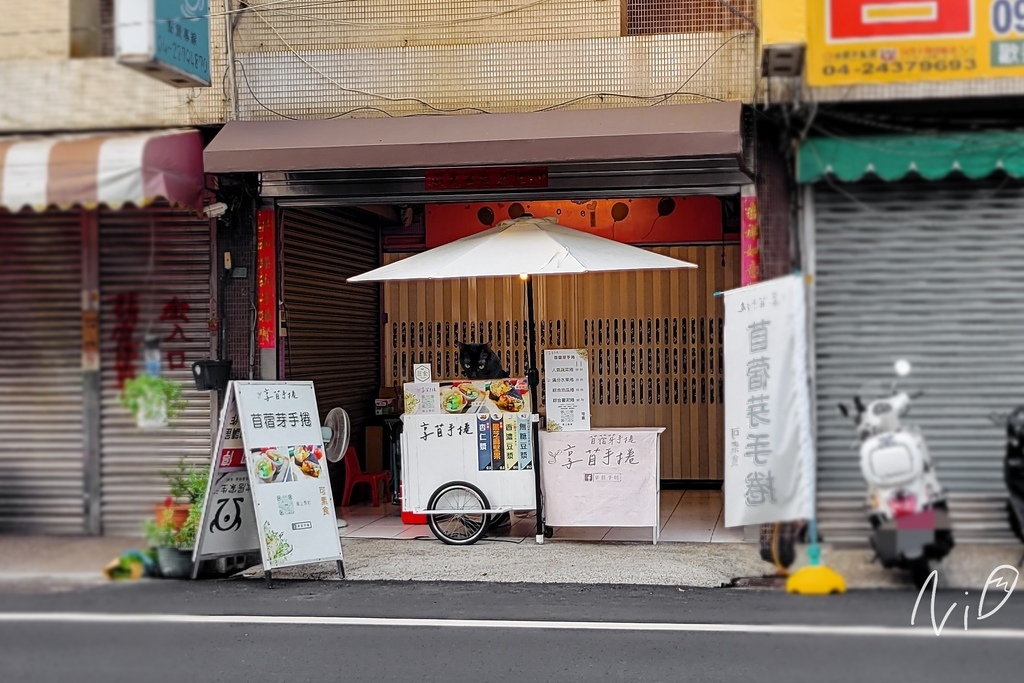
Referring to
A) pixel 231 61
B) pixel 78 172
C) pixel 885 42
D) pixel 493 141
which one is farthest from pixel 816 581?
pixel 231 61

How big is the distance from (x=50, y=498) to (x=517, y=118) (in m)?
5.32

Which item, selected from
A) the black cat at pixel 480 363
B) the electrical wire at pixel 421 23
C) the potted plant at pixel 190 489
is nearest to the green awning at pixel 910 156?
the potted plant at pixel 190 489

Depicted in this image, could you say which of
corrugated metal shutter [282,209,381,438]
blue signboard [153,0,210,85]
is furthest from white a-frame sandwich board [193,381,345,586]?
blue signboard [153,0,210,85]

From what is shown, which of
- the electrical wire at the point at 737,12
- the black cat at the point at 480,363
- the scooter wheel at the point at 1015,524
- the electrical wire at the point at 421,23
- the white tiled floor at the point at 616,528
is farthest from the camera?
the black cat at the point at 480,363

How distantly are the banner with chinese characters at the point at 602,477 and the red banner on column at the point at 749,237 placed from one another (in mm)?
1436

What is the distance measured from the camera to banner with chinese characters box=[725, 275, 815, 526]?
12.6 ft

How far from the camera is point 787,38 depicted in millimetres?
5297

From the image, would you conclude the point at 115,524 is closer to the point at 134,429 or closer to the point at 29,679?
the point at 134,429

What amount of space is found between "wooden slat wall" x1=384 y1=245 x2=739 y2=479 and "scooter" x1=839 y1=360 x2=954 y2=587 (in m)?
7.35

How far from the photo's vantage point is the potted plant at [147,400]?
3.48 m

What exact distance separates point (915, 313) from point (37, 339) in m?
2.94

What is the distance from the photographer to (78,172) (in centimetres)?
331

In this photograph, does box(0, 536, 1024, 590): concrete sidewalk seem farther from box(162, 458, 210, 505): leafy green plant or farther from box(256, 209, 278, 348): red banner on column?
box(256, 209, 278, 348): red banner on column

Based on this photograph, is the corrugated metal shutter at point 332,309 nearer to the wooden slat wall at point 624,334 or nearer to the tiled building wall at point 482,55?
the wooden slat wall at point 624,334
